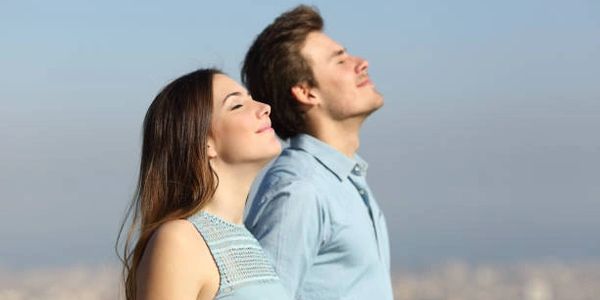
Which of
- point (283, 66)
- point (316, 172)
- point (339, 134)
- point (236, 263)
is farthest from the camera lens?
point (283, 66)

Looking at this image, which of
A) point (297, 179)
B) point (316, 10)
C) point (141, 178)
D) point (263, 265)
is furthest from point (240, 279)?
point (316, 10)

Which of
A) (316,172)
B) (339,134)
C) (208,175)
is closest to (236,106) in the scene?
(208,175)

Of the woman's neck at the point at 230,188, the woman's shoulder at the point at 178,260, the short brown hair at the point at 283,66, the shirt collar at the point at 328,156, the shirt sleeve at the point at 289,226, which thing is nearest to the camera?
the woman's shoulder at the point at 178,260

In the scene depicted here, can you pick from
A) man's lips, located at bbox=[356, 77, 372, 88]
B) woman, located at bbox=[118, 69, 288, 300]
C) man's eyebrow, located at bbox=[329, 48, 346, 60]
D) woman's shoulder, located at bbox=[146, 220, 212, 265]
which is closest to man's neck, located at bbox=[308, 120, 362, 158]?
man's lips, located at bbox=[356, 77, 372, 88]

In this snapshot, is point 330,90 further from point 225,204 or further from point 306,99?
point 225,204

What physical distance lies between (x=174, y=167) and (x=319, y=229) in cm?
75

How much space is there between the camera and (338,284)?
4.67m

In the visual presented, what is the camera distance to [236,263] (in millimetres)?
4066

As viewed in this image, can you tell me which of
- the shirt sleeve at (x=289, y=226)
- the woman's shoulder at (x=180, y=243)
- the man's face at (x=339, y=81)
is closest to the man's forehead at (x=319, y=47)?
the man's face at (x=339, y=81)

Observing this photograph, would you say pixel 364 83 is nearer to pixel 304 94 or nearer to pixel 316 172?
pixel 304 94

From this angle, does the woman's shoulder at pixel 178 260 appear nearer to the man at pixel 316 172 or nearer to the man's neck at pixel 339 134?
the man at pixel 316 172

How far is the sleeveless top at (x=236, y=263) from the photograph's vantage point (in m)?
4.00

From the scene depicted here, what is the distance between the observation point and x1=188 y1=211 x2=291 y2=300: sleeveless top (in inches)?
157

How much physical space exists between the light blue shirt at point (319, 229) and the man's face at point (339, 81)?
18cm
